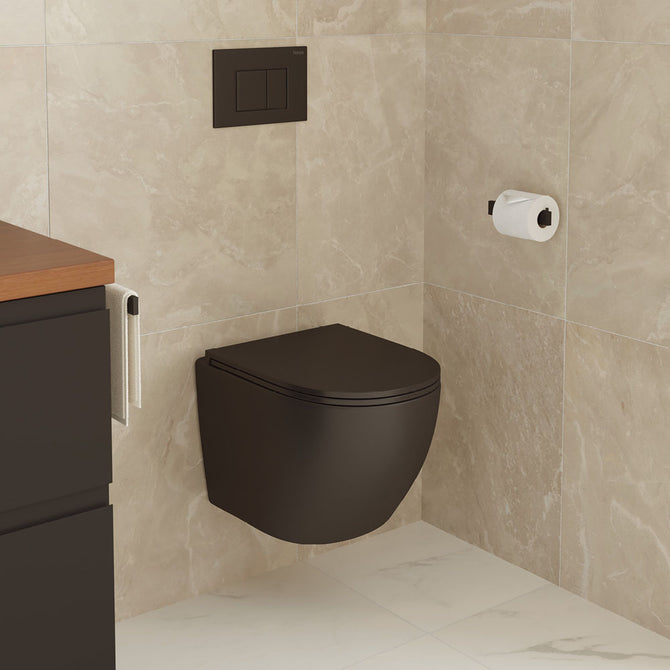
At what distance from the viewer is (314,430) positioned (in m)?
1.99

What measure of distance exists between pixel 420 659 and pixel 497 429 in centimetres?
57

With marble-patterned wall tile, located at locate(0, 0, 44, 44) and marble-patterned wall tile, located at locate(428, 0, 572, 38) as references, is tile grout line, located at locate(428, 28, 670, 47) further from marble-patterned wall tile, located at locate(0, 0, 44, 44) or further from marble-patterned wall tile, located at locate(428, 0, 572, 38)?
Result: marble-patterned wall tile, located at locate(0, 0, 44, 44)

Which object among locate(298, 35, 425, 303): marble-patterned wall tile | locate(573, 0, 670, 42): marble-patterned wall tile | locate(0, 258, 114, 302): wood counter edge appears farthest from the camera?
locate(298, 35, 425, 303): marble-patterned wall tile

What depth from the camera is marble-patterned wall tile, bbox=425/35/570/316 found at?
2184mm

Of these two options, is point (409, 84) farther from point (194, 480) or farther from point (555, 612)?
point (555, 612)

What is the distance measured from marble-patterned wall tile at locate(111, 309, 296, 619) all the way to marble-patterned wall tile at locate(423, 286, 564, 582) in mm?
394

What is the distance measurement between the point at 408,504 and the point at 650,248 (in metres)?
0.90

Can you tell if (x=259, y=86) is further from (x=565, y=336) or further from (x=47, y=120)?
(x=565, y=336)

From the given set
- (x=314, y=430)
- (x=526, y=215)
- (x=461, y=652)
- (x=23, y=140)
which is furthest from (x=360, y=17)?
(x=461, y=652)

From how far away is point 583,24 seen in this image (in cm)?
208

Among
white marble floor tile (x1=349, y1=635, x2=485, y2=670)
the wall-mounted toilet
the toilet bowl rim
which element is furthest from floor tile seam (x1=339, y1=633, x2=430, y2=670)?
the toilet bowl rim

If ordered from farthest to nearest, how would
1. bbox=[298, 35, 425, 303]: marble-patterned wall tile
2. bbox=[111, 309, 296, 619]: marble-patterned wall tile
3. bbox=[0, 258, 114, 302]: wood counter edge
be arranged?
bbox=[298, 35, 425, 303]: marble-patterned wall tile
bbox=[111, 309, 296, 619]: marble-patterned wall tile
bbox=[0, 258, 114, 302]: wood counter edge

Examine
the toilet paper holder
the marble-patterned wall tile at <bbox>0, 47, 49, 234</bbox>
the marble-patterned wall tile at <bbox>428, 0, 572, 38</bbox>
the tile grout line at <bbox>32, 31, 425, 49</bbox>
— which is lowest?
the toilet paper holder

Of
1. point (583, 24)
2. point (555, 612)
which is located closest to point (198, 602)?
point (555, 612)
